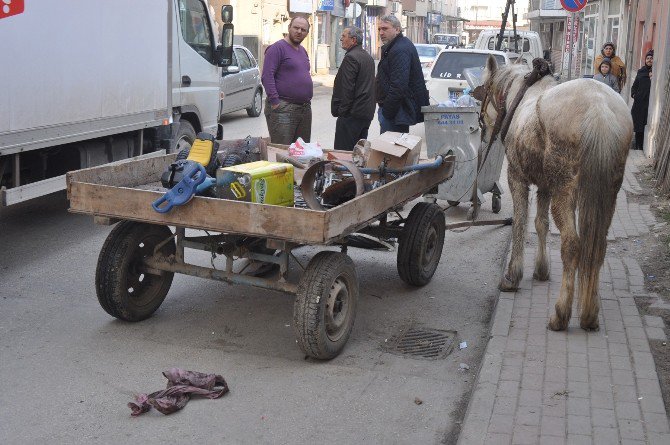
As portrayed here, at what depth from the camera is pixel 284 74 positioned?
955 cm

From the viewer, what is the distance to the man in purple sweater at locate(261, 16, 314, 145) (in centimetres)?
948

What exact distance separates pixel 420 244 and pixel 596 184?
1.67 meters

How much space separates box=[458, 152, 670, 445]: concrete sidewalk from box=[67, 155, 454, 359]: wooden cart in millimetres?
992

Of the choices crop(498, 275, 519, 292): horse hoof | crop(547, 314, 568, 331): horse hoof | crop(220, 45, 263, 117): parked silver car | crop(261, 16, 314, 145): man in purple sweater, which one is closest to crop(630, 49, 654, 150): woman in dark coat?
crop(261, 16, 314, 145): man in purple sweater

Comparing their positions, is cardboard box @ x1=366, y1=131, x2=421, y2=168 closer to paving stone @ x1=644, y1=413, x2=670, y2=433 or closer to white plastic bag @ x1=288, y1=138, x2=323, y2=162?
white plastic bag @ x1=288, y1=138, x2=323, y2=162

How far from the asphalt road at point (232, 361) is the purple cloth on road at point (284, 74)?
2452 millimetres

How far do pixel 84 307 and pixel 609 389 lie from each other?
376 centimetres

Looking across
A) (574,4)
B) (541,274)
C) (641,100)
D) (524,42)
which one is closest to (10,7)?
(541,274)

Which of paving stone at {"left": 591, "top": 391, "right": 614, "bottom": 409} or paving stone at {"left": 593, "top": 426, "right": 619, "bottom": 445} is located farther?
paving stone at {"left": 591, "top": 391, "right": 614, "bottom": 409}

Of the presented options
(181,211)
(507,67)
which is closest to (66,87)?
(181,211)

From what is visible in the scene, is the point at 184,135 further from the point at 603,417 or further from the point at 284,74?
the point at 603,417

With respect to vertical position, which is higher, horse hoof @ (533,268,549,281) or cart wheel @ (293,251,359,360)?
cart wheel @ (293,251,359,360)

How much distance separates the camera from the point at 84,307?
21.0ft

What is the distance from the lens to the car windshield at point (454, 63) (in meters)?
17.4
